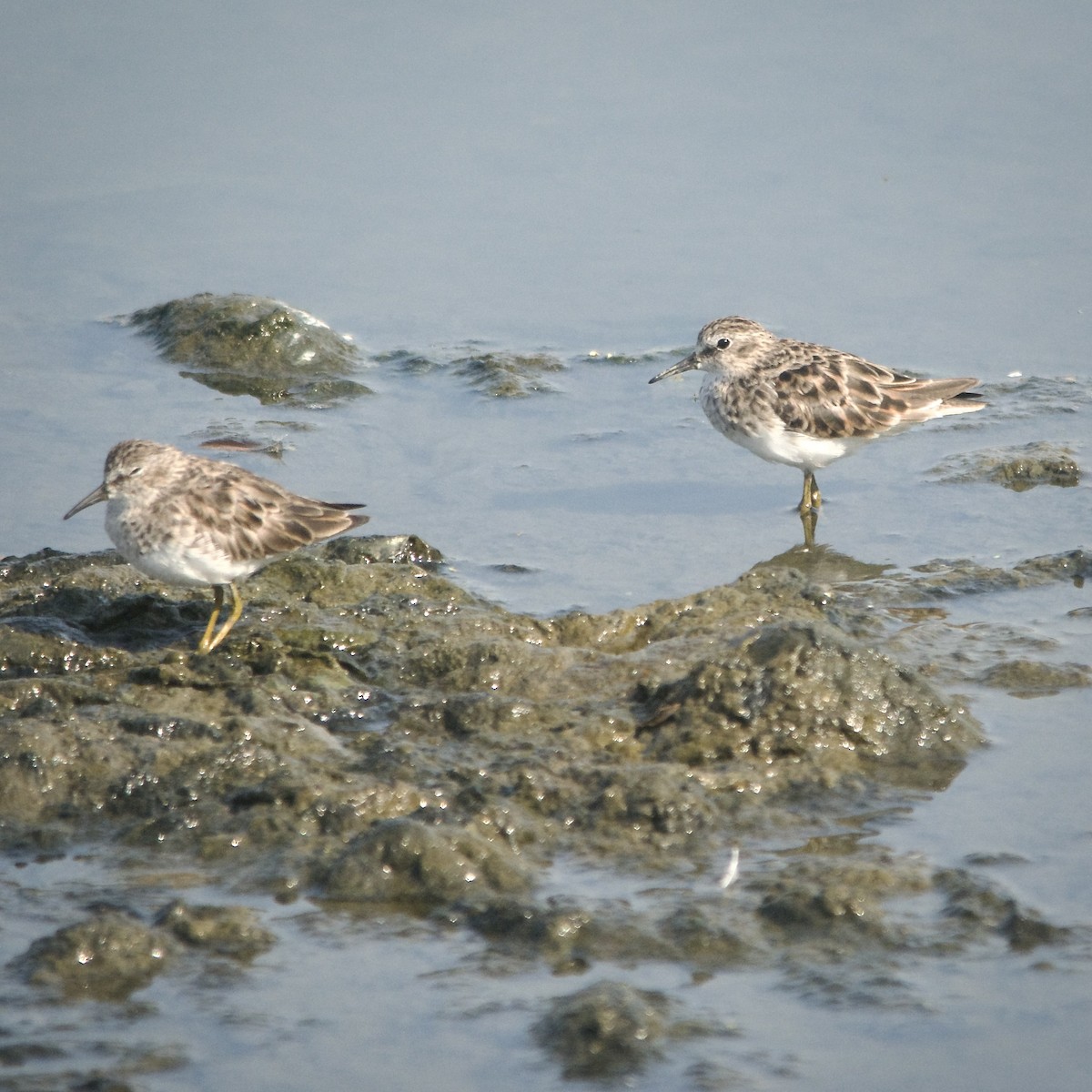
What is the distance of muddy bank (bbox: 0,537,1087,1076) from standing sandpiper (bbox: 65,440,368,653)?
31 centimetres

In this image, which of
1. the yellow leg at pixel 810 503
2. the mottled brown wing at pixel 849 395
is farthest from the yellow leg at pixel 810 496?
the mottled brown wing at pixel 849 395

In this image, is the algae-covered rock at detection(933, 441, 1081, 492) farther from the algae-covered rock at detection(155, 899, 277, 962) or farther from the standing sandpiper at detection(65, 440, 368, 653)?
the algae-covered rock at detection(155, 899, 277, 962)

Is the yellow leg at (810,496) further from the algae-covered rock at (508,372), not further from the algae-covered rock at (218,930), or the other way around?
Answer: the algae-covered rock at (218,930)

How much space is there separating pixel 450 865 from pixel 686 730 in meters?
1.18

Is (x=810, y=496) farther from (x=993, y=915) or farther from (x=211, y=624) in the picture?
(x=993, y=915)

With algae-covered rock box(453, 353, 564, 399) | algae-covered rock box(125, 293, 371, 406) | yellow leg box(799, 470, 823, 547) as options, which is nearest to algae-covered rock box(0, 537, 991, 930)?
yellow leg box(799, 470, 823, 547)

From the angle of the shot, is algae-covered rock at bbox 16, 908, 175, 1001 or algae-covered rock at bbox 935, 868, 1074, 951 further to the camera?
algae-covered rock at bbox 935, 868, 1074, 951

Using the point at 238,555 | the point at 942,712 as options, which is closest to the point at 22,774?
the point at 238,555

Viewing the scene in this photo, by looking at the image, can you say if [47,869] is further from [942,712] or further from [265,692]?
[942,712]

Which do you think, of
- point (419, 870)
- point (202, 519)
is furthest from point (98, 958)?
point (202, 519)

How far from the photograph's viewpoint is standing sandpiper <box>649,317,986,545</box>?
849 centimetres

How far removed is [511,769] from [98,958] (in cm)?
153

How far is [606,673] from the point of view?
6082 millimetres

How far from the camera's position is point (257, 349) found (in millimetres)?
9930
